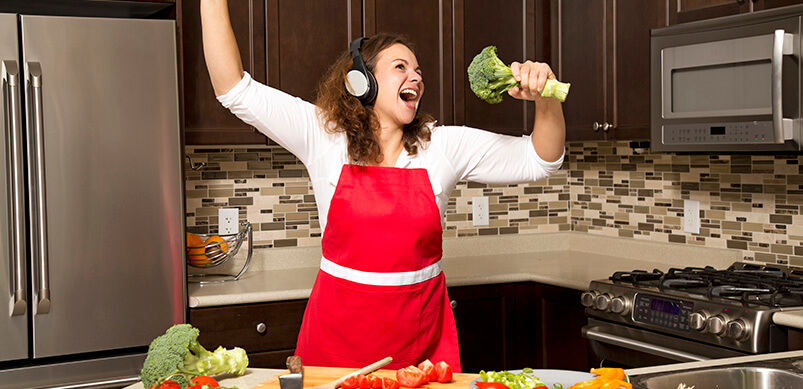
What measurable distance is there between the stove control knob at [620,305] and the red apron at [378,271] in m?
0.74

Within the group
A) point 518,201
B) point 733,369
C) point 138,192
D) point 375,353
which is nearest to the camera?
point 733,369

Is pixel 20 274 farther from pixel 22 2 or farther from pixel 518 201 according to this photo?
pixel 518 201

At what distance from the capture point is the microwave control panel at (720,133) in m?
2.57

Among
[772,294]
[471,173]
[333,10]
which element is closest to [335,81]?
[471,173]

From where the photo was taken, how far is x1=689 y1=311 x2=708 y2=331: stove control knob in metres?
2.41

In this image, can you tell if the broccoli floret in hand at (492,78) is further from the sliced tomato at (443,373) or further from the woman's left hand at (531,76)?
the sliced tomato at (443,373)

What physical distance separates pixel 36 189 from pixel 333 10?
4.15 ft

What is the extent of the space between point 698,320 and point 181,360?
5.17ft

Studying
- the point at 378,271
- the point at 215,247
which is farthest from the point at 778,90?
the point at 215,247

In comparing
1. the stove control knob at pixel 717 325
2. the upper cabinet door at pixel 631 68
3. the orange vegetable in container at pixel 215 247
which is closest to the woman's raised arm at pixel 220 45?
the orange vegetable in container at pixel 215 247

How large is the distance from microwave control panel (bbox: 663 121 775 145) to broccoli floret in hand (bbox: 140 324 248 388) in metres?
1.81

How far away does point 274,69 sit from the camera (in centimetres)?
305

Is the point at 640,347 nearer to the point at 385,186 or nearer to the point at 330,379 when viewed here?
the point at 385,186

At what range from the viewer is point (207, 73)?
2.93 metres
